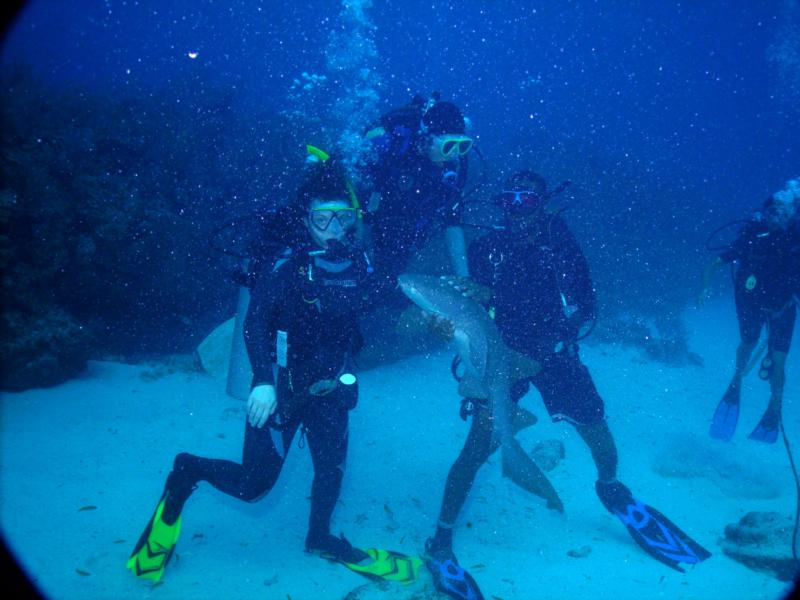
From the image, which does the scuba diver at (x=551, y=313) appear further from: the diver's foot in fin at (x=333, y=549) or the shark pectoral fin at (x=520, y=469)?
the diver's foot in fin at (x=333, y=549)

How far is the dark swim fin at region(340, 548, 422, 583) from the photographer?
3.77 metres

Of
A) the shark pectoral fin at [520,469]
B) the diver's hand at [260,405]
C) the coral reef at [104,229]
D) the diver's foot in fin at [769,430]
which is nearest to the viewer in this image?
the diver's hand at [260,405]

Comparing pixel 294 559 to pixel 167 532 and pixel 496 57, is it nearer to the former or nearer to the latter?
pixel 167 532

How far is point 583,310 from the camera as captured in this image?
4.60 m

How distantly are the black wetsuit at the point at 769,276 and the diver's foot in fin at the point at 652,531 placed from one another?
4.24 m

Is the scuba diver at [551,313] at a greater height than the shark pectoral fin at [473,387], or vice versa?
the scuba diver at [551,313]

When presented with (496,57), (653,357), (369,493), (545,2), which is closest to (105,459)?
(369,493)

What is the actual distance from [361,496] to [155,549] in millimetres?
2288

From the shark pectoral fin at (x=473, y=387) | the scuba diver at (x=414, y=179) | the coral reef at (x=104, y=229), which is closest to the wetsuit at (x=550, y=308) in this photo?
the shark pectoral fin at (x=473, y=387)

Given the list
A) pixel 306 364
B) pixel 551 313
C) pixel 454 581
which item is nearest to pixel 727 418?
pixel 551 313

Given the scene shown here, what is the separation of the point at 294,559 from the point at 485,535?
2052 millimetres

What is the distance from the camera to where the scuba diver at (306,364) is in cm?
353

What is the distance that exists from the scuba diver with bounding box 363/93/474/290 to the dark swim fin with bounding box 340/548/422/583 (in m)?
2.95

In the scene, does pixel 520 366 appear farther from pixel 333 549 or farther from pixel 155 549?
pixel 155 549
